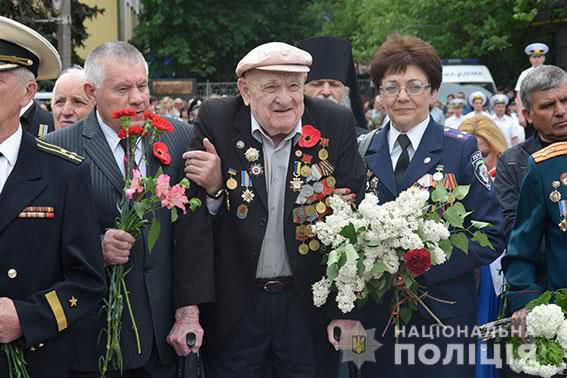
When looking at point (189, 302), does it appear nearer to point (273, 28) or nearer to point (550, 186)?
point (550, 186)

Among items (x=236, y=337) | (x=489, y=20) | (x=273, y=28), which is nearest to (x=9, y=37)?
(x=236, y=337)

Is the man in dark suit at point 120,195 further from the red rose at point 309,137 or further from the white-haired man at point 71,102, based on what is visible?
A: the white-haired man at point 71,102

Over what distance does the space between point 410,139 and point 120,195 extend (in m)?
1.64

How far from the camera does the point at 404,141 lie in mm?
5082

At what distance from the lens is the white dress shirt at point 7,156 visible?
366 cm

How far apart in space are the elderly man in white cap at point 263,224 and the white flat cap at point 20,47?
→ 3.18ft

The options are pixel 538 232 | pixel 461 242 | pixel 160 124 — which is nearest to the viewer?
pixel 160 124

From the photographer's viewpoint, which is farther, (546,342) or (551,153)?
(551,153)

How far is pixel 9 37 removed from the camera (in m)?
3.65

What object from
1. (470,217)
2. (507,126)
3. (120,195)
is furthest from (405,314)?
(507,126)

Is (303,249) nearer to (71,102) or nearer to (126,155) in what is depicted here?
(126,155)

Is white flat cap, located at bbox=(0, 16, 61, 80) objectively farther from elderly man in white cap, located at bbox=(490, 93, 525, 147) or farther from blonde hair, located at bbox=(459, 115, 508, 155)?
elderly man in white cap, located at bbox=(490, 93, 525, 147)

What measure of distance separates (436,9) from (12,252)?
1214 inches

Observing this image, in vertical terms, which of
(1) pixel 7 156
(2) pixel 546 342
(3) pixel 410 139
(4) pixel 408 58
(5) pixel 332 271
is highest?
(4) pixel 408 58
